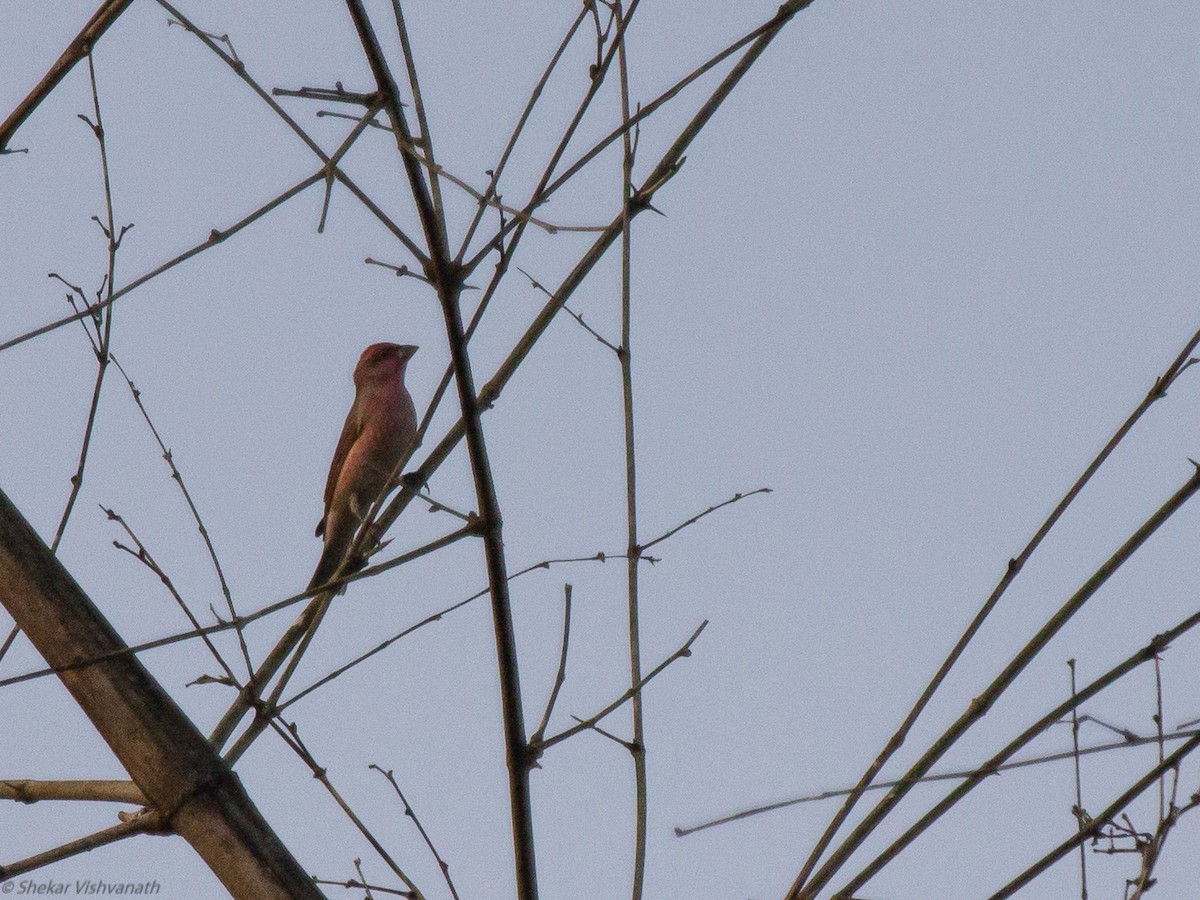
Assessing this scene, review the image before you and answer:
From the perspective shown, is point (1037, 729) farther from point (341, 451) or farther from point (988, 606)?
point (341, 451)

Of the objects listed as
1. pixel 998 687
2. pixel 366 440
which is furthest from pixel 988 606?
pixel 366 440

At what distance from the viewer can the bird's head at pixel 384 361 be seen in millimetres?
8922

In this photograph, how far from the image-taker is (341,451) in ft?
28.9

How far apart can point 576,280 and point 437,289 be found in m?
0.77

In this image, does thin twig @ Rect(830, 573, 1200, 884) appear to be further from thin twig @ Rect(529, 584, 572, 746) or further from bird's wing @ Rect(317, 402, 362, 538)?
bird's wing @ Rect(317, 402, 362, 538)

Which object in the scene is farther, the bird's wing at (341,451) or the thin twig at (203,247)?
the bird's wing at (341,451)

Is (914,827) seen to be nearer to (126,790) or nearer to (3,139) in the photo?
(126,790)

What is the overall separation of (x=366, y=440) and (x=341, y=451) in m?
0.47

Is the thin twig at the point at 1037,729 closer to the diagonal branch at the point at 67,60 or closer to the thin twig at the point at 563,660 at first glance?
the thin twig at the point at 563,660

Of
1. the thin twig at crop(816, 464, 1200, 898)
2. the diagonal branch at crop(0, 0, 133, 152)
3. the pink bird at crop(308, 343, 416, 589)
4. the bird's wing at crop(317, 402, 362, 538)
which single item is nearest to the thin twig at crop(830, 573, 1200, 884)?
the thin twig at crop(816, 464, 1200, 898)

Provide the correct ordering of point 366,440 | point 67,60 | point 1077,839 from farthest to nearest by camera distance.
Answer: point 366,440 < point 67,60 < point 1077,839

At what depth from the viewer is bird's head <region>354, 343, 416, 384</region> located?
892 cm

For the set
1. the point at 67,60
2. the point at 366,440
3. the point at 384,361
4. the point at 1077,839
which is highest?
the point at 384,361

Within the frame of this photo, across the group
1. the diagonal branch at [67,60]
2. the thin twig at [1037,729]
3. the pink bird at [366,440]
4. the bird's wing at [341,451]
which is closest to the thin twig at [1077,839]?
the thin twig at [1037,729]
